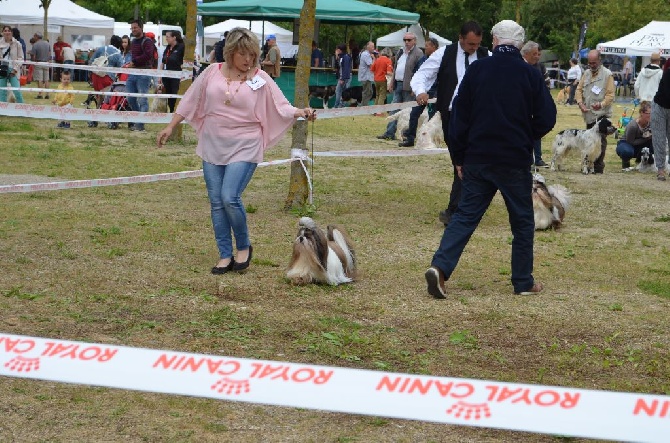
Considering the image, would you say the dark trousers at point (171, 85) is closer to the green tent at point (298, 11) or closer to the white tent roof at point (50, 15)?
the green tent at point (298, 11)

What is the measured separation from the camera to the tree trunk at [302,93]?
10.3 meters

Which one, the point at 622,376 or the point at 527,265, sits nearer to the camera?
the point at 622,376

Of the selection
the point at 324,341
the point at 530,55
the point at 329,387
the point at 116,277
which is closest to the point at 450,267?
the point at 324,341

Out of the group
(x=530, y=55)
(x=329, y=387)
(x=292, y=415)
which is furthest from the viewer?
(x=530, y=55)

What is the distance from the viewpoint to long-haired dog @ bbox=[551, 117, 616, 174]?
15430 millimetres

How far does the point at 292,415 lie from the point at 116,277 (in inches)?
118

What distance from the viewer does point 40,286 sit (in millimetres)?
6930

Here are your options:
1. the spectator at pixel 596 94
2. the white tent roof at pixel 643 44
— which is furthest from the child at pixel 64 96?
the white tent roof at pixel 643 44

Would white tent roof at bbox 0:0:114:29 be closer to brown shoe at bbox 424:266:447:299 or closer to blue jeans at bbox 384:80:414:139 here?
blue jeans at bbox 384:80:414:139

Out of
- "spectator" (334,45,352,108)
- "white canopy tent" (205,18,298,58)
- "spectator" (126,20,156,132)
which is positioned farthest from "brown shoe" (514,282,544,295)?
"white canopy tent" (205,18,298,58)

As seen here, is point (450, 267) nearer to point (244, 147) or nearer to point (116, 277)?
point (244, 147)

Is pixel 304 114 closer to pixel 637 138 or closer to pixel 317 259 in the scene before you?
pixel 317 259

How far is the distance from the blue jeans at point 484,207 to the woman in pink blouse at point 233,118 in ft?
4.51

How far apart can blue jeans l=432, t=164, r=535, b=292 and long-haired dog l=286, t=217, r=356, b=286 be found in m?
0.67
